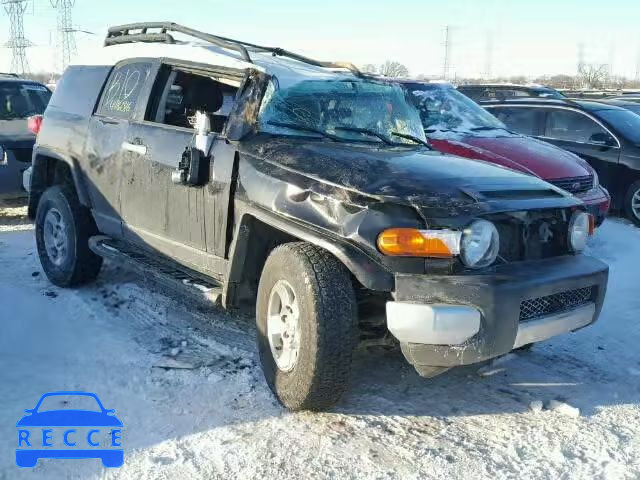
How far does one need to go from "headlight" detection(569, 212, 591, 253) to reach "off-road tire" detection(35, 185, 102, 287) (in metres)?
3.81

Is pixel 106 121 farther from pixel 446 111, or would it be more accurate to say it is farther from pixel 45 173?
pixel 446 111

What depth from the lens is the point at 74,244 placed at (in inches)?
224

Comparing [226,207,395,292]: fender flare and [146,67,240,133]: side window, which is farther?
[146,67,240,133]: side window

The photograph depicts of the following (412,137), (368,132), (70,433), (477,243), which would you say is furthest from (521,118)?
(70,433)

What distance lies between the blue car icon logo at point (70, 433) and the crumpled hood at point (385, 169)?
63.4 inches

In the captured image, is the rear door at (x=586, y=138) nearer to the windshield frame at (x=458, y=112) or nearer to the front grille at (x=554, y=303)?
the windshield frame at (x=458, y=112)

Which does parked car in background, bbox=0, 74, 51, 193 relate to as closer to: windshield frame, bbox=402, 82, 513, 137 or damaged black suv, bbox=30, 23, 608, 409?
damaged black suv, bbox=30, 23, 608, 409

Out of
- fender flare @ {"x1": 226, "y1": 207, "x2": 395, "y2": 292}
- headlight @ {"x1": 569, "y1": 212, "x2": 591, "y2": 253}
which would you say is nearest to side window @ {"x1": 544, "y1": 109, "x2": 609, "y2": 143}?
headlight @ {"x1": 569, "y1": 212, "x2": 591, "y2": 253}

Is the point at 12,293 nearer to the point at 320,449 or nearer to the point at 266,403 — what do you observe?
the point at 266,403

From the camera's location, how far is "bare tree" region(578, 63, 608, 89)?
5084 cm

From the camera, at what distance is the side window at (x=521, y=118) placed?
1045 centimetres

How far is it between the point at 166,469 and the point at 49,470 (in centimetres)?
53

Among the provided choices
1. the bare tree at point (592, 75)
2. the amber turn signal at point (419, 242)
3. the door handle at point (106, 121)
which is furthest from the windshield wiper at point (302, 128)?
the bare tree at point (592, 75)

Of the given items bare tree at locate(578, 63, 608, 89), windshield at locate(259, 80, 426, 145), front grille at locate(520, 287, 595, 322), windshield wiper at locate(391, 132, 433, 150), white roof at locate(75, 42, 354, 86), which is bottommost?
front grille at locate(520, 287, 595, 322)
